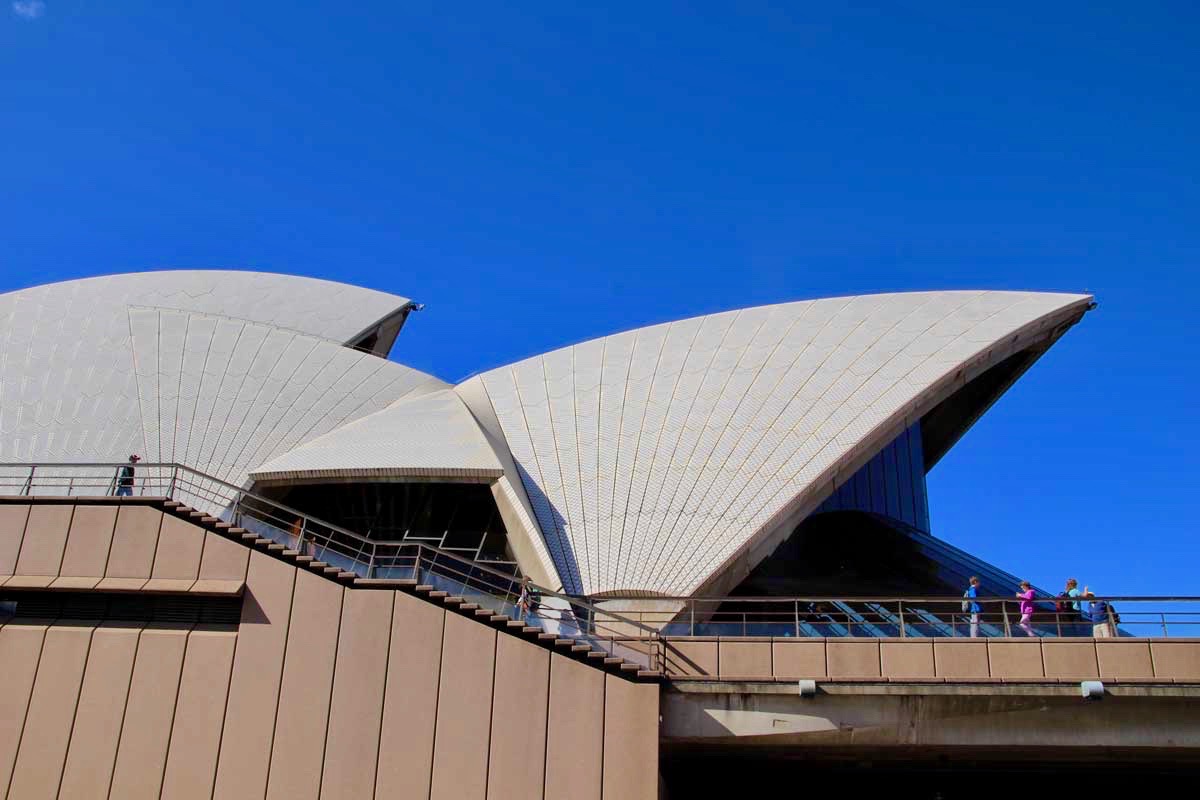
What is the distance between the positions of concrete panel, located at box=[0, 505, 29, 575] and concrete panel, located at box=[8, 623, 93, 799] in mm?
1440

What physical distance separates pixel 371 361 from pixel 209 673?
13.6 meters

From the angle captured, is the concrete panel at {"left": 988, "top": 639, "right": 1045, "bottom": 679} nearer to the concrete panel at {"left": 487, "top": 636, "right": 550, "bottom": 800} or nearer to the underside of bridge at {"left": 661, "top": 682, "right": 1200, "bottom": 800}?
the underside of bridge at {"left": 661, "top": 682, "right": 1200, "bottom": 800}

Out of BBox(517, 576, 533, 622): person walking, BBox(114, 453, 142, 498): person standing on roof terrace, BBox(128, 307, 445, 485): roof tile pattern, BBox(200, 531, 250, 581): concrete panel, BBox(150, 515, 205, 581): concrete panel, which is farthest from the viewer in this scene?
BBox(128, 307, 445, 485): roof tile pattern

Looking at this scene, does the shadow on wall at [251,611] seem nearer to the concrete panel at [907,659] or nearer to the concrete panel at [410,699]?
the concrete panel at [410,699]

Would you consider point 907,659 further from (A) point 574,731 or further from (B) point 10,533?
(B) point 10,533

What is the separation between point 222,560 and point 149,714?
2483 millimetres

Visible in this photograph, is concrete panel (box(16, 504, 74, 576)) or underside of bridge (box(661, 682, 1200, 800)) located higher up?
concrete panel (box(16, 504, 74, 576))

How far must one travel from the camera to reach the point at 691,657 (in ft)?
55.5

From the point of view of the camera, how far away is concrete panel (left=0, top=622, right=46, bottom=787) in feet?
53.9

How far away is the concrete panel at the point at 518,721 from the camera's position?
15.5m

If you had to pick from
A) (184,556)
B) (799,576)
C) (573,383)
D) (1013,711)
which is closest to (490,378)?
(573,383)

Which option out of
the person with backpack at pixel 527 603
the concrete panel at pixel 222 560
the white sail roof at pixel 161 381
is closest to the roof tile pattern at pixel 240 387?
the white sail roof at pixel 161 381

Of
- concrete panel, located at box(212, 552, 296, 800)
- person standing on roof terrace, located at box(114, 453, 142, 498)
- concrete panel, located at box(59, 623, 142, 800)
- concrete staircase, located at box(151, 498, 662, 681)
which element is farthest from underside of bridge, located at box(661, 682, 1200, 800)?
person standing on roof terrace, located at box(114, 453, 142, 498)

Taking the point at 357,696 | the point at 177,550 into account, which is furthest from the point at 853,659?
the point at 177,550
